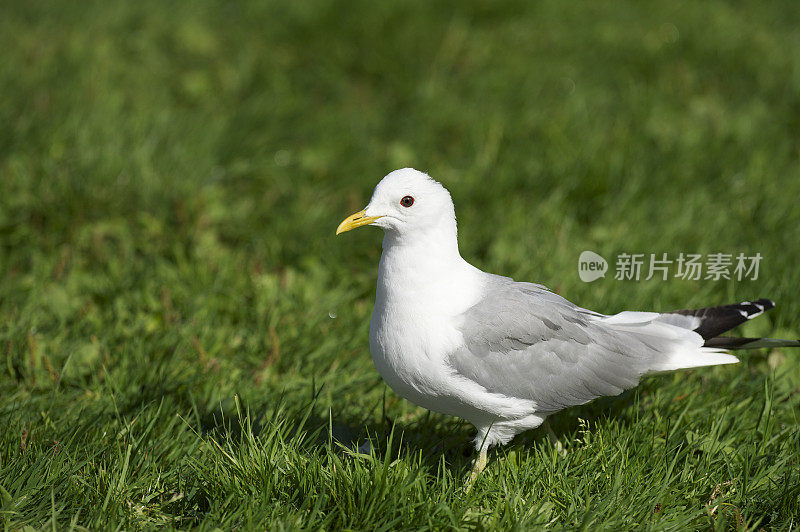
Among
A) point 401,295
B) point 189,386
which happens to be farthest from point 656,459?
point 189,386

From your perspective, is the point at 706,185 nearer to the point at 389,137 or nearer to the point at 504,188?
the point at 504,188

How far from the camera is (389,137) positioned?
6.45 meters

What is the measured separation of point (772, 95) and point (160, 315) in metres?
5.51

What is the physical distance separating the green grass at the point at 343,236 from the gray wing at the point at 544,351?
0.99 ft

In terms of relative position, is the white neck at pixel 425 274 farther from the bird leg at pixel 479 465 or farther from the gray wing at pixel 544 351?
the bird leg at pixel 479 465

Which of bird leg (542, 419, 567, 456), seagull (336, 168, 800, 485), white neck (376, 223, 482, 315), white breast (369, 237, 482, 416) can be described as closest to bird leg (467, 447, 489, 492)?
seagull (336, 168, 800, 485)

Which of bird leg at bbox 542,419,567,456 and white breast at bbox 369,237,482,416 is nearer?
white breast at bbox 369,237,482,416

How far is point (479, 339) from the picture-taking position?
3.11 meters

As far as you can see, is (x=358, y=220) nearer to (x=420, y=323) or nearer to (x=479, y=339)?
(x=420, y=323)

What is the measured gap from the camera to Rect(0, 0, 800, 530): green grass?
3.06 metres

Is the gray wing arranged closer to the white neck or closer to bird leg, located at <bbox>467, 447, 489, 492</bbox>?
the white neck

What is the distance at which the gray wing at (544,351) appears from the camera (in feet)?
10.2

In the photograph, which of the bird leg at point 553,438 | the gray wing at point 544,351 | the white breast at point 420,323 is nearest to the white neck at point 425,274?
the white breast at point 420,323

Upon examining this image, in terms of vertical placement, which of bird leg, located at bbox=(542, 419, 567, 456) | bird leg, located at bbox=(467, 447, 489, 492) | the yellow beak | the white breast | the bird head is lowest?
bird leg, located at bbox=(467, 447, 489, 492)
